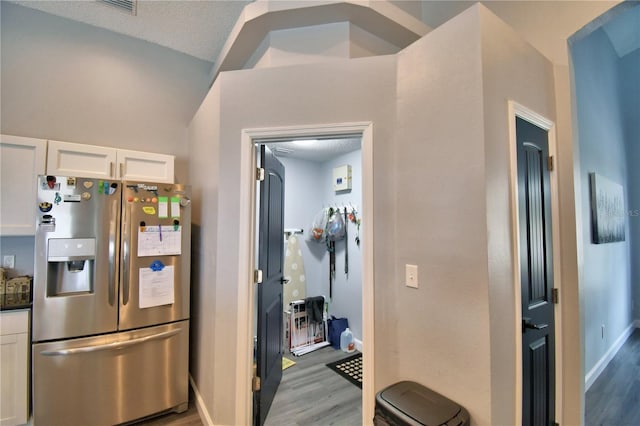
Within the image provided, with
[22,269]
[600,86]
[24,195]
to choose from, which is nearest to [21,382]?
[22,269]

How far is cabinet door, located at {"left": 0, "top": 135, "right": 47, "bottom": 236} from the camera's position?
81.1 inches

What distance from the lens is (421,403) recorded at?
1.38m

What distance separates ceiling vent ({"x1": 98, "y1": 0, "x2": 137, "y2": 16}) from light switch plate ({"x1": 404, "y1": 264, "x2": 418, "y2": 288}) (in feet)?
10.2

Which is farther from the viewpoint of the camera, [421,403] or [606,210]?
[606,210]

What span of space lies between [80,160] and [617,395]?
520cm

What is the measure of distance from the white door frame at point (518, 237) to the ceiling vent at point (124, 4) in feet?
10.1

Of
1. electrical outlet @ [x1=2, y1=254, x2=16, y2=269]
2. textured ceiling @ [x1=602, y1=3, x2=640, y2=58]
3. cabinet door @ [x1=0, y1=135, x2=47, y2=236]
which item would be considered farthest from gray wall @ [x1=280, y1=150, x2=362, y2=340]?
textured ceiling @ [x1=602, y1=3, x2=640, y2=58]

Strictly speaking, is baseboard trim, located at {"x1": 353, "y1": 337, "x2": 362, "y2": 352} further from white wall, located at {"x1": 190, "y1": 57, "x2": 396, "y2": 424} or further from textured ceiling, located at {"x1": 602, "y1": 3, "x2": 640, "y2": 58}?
textured ceiling, located at {"x1": 602, "y1": 3, "x2": 640, "y2": 58}

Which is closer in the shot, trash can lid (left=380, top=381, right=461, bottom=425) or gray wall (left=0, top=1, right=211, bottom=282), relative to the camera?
trash can lid (left=380, top=381, right=461, bottom=425)

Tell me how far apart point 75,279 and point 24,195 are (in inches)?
31.0

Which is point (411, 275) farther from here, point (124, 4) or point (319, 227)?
point (124, 4)

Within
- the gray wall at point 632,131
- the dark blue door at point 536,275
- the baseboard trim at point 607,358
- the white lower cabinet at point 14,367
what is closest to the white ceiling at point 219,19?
the gray wall at point 632,131

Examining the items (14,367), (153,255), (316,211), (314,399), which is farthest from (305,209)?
(14,367)

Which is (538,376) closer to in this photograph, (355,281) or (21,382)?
(355,281)
